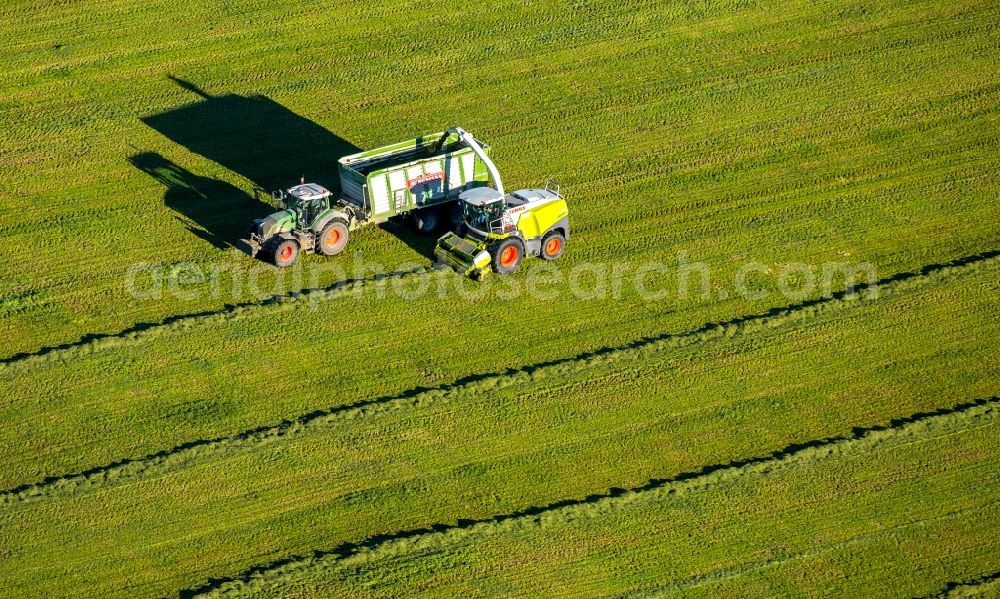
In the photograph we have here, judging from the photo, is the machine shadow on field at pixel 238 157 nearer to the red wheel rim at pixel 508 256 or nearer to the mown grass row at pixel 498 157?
the mown grass row at pixel 498 157

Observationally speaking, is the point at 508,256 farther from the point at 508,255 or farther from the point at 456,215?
the point at 456,215

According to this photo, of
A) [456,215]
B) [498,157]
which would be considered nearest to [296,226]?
[456,215]

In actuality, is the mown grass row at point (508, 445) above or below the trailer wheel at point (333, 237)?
below

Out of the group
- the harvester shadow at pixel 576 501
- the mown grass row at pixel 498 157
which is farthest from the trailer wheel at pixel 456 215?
the harvester shadow at pixel 576 501

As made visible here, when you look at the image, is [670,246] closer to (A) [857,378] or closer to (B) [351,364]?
(A) [857,378]

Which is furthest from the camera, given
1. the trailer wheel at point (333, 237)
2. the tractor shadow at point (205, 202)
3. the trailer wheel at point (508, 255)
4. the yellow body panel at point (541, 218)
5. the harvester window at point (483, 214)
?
the tractor shadow at point (205, 202)

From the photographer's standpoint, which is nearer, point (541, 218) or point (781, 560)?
point (781, 560)

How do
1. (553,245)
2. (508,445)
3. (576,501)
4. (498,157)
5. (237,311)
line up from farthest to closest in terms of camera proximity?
(498,157) < (553,245) < (237,311) < (508,445) < (576,501)
